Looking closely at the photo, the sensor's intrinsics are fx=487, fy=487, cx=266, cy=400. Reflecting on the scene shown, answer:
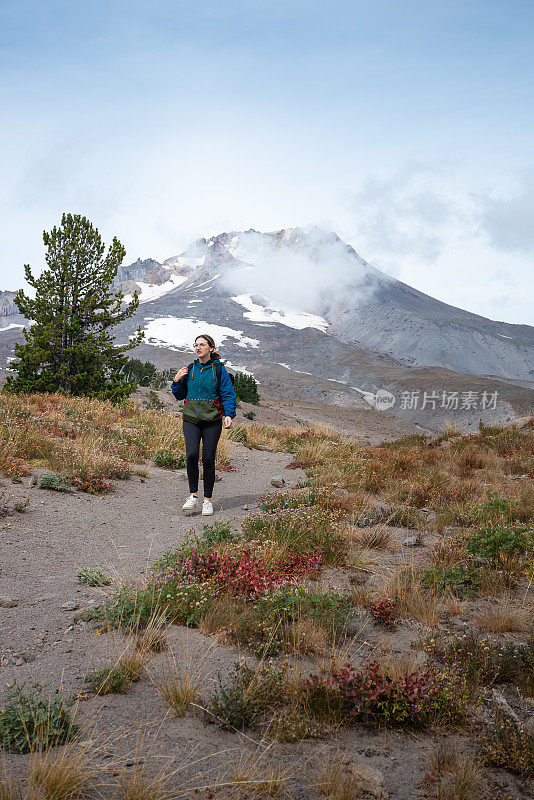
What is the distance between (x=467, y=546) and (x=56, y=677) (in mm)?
4181

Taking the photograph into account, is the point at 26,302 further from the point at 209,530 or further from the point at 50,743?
the point at 50,743

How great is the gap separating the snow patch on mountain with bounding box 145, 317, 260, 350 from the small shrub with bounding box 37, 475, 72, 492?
127335 millimetres

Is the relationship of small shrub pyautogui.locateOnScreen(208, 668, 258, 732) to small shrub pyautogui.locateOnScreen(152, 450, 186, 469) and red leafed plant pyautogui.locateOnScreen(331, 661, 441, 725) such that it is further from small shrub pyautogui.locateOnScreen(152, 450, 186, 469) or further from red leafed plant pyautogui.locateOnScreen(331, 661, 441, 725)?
small shrub pyautogui.locateOnScreen(152, 450, 186, 469)

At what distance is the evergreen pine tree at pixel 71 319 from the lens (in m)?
16.3

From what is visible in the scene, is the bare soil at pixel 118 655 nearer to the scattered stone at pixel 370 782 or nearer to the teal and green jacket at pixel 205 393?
the scattered stone at pixel 370 782

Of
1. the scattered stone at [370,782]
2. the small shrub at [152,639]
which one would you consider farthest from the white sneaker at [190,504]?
the scattered stone at [370,782]

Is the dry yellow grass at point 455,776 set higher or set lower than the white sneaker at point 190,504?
higher

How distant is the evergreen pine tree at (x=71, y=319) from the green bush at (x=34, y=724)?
581 inches

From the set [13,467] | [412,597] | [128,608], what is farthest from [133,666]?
[13,467]

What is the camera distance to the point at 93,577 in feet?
13.8

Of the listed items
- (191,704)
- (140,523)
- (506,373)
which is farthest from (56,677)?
(506,373)

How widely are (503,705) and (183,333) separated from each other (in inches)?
6188

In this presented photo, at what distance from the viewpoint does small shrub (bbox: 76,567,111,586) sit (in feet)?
13.8

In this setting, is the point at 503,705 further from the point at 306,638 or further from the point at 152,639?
the point at 152,639
